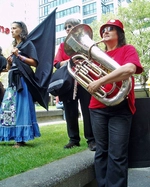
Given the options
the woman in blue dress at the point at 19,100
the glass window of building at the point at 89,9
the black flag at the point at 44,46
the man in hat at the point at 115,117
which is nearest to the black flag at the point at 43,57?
the black flag at the point at 44,46

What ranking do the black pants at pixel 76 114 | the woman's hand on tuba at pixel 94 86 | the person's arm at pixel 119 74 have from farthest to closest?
the black pants at pixel 76 114 < the woman's hand on tuba at pixel 94 86 < the person's arm at pixel 119 74

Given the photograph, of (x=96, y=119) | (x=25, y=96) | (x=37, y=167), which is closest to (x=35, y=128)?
(x=25, y=96)

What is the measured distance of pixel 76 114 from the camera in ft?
10.9

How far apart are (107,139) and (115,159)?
0.80 feet

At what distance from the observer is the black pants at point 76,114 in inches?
126

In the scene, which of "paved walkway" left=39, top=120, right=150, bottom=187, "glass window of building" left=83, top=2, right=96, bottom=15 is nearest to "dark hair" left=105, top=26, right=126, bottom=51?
"paved walkway" left=39, top=120, right=150, bottom=187

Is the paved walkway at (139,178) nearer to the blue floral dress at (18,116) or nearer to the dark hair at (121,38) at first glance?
the blue floral dress at (18,116)

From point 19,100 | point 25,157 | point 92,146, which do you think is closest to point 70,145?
point 92,146

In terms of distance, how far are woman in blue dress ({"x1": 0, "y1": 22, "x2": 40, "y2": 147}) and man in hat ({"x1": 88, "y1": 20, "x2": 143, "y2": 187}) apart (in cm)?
125

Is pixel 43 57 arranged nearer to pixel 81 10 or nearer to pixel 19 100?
pixel 19 100

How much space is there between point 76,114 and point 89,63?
1074 mm

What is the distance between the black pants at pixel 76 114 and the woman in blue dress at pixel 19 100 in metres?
0.54

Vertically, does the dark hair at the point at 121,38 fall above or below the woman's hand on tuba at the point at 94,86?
above

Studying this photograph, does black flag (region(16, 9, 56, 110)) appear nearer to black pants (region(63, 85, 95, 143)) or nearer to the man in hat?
black pants (region(63, 85, 95, 143))
